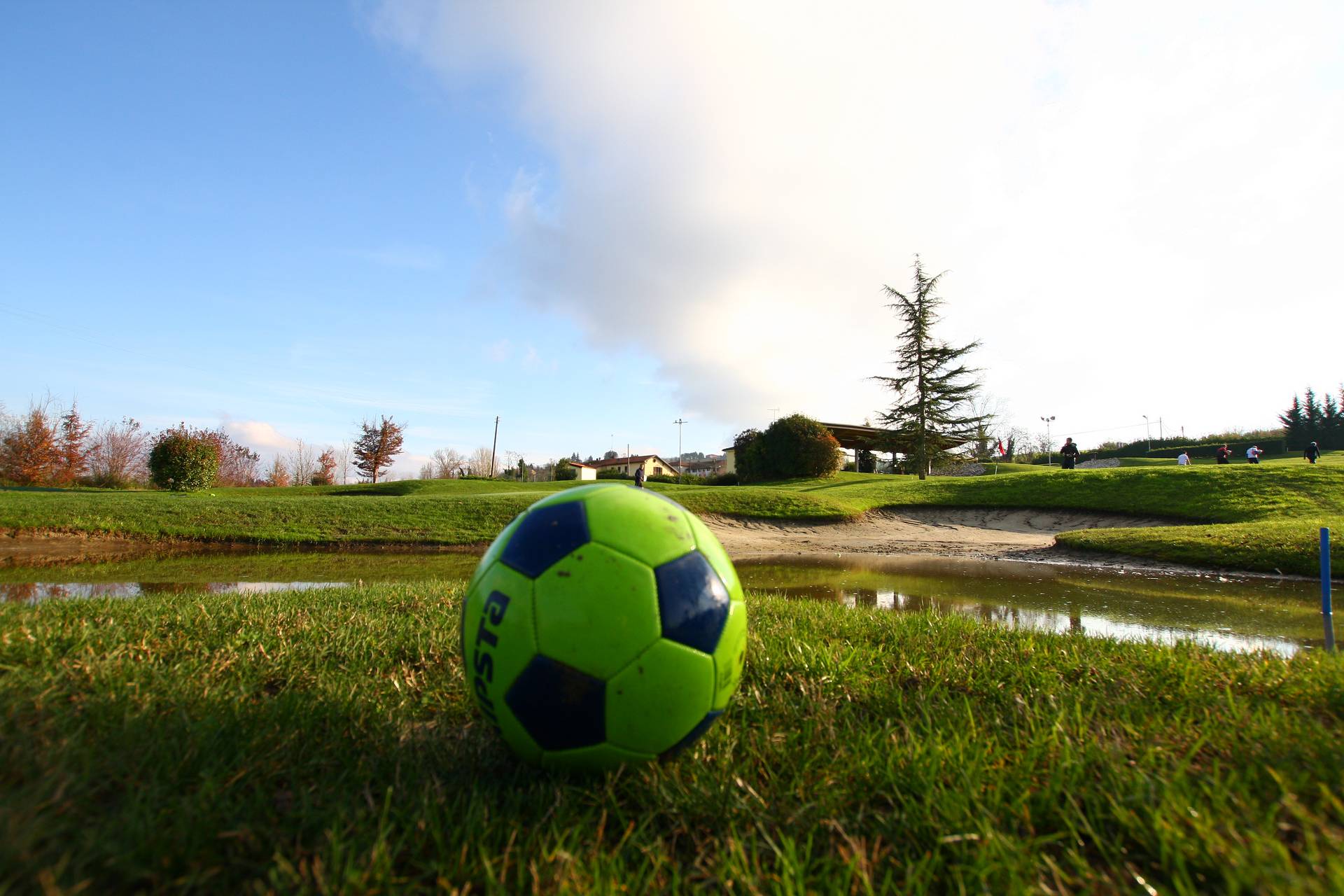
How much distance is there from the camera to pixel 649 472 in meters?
65.9

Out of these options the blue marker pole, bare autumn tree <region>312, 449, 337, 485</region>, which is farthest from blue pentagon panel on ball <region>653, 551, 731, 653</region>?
bare autumn tree <region>312, 449, 337, 485</region>

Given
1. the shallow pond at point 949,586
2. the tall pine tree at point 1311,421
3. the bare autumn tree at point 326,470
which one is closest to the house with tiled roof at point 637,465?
the bare autumn tree at point 326,470

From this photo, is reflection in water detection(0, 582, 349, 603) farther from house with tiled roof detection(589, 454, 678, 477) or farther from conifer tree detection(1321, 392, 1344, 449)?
conifer tree detection(1321, 392, 1344, 449)

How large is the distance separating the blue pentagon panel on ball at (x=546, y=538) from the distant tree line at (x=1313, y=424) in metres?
75.5

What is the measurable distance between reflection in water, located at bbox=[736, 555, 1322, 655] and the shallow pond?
23 mm

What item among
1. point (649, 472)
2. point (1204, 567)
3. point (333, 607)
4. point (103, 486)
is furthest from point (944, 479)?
point (103, 486)

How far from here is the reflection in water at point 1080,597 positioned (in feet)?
19.3

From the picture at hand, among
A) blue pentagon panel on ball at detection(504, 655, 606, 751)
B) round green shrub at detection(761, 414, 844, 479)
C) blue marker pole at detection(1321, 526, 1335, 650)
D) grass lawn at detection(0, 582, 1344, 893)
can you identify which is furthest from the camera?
round green shrub at detection(761, 414, 844, 479)

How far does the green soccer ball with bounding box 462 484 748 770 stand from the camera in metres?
1.88

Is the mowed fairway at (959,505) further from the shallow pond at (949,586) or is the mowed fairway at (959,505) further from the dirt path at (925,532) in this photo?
the shallow pond at (949,586)

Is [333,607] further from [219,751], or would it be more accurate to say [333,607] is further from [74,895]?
[74,895]

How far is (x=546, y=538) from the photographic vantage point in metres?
2.08

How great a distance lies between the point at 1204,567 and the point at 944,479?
16.3m

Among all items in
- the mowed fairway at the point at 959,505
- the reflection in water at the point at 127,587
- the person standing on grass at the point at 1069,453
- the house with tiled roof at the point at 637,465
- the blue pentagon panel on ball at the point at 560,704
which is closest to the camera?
the blue pentagon panel on ball at the point at 560,704
